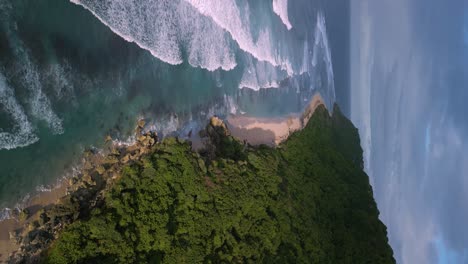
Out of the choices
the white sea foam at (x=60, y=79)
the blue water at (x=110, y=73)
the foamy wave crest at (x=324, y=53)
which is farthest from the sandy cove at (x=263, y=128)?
the foamy wave crest at (x=324, y=53)

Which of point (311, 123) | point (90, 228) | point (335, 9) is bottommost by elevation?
point (90, 228)

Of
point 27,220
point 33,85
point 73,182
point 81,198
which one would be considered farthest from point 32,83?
point 27,220

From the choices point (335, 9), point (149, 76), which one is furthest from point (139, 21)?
point (335, 9)

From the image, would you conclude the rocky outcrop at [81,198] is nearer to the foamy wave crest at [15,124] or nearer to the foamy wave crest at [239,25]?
the foamy wave crest at [15,124]

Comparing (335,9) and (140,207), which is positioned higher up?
(335,9)

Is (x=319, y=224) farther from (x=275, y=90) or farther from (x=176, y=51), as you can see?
(x=176, y=51)

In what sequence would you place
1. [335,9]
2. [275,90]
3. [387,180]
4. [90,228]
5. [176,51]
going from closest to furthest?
[90,228], [176,51], [275,90], [335,9], [387,180]
